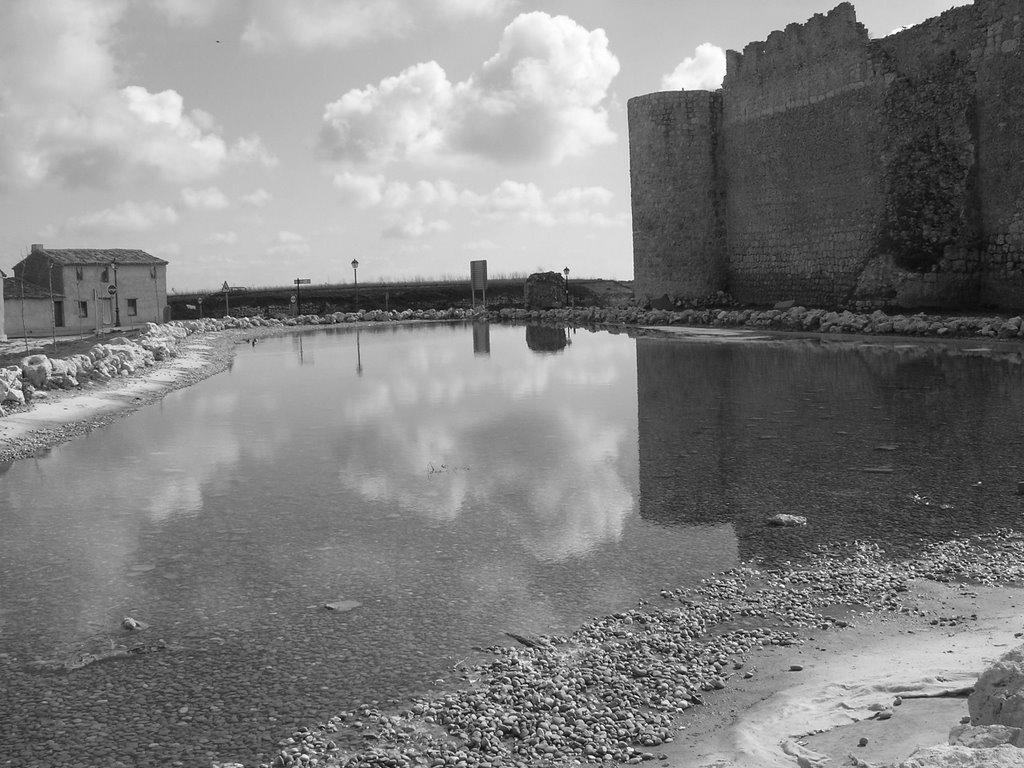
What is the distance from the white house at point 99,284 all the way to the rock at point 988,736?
123 ft

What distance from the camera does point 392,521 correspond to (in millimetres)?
6238

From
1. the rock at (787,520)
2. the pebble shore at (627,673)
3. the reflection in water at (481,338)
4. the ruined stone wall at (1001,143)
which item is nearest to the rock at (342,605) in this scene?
the pebble shore at (627,673)

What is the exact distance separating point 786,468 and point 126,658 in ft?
16.9

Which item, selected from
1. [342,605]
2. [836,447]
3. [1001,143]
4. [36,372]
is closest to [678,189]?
[1001,143]

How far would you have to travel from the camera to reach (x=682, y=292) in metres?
29.4

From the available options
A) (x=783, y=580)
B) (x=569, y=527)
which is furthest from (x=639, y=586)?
(x=569, y=527)

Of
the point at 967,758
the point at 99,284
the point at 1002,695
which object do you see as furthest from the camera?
the point at 99,284

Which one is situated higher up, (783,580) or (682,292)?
(682,292)

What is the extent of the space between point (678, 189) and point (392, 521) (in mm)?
24360

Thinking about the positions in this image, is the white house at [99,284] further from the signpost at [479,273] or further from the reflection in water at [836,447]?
the reflection in water at [836,447]

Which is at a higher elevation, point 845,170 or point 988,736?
point 845,170

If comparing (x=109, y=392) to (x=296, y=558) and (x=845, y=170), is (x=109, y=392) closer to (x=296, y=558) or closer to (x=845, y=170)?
(x=296, y=558)

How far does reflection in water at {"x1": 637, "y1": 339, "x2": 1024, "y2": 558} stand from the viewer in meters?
6.06

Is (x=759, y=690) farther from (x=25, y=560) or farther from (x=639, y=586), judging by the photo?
(x=25, y=560)
